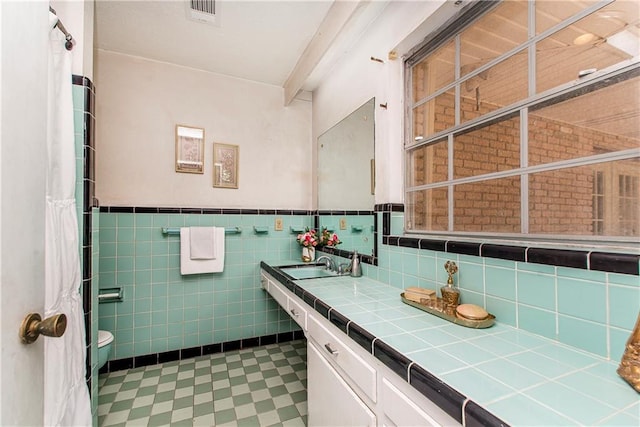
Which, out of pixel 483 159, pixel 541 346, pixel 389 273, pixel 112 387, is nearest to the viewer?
pixel 541 346

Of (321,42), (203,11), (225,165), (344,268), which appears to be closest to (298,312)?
(344,268)

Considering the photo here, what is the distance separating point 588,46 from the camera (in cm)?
90

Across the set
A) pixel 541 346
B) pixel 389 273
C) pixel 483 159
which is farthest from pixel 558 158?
pixel 389 273

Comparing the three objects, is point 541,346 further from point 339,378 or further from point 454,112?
point 454,112

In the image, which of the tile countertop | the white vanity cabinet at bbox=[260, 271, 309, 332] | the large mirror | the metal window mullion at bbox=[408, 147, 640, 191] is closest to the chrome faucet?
the large mirror

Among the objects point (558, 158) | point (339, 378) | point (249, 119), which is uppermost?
point (249, 119)

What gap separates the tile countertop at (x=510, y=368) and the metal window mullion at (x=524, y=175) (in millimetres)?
400

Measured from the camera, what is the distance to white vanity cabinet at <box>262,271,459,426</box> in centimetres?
73

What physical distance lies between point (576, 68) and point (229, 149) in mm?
2311

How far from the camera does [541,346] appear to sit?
84 cm

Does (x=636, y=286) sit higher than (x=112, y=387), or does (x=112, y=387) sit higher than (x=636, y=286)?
(x=636, y=286)

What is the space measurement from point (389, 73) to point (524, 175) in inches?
38.6

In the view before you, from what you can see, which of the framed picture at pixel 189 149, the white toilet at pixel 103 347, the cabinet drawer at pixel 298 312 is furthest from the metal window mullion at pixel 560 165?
the white toilet at pixel 103 347

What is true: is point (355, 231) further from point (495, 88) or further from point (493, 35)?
point (493, 35)
